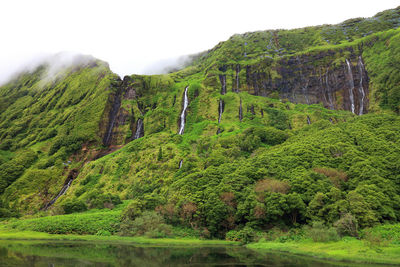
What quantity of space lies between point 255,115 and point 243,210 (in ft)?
254

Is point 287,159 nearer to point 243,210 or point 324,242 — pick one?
point 243,210

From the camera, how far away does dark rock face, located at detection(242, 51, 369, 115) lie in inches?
4875

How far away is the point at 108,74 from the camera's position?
160750mm

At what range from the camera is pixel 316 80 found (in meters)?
137

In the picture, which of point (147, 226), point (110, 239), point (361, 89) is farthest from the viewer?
point (361, 89)

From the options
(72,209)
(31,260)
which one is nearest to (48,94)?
(72,209)

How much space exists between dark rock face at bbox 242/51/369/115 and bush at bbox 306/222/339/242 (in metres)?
92.2

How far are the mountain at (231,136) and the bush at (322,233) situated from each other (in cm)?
373

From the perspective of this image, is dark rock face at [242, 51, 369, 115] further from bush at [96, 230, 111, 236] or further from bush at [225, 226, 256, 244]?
bush at [96, 230, 111, 236]

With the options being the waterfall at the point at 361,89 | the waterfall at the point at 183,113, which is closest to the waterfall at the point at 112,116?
the waterfall at the point at 183,113

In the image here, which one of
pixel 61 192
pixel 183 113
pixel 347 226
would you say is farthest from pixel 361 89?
pixel 61 192

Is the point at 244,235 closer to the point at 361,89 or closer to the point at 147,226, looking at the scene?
the point at 147,226

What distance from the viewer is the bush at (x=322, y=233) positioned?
1516 inches

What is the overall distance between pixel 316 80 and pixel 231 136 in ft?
221
